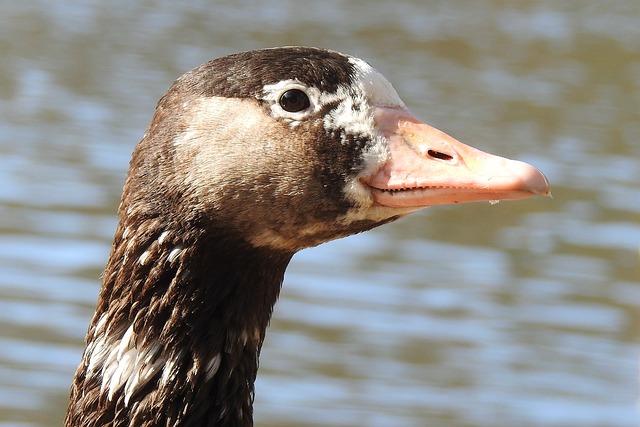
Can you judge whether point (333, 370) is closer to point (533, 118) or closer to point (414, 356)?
point (414, 356)

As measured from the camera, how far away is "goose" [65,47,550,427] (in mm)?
4422

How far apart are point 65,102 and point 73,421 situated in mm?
10136

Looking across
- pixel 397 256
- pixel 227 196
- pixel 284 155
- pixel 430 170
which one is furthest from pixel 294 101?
pixel 397 256

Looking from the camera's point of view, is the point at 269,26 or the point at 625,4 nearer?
the point at 269,26

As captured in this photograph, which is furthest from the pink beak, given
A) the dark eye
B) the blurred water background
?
the blurred water background

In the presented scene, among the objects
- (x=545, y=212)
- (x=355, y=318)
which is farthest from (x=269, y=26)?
(x=355, y=318)

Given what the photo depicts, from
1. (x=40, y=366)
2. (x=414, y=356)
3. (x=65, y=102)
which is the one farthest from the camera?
(x=65, y=102)

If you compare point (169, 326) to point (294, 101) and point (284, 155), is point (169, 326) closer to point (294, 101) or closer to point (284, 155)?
point (284, 155)

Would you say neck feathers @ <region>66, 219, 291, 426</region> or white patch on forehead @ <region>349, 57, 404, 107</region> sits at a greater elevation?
white patch on forehead @ <region>349, 57, 404, 107</region>

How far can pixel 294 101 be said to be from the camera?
448 cm

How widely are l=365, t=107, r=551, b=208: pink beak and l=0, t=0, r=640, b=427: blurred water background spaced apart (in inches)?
176

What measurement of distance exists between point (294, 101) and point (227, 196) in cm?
40

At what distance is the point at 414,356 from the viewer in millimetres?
9680

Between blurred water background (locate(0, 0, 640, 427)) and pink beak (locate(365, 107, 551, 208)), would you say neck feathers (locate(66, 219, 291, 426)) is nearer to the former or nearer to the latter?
pink beak (locate(365, 107, 551, 208))
